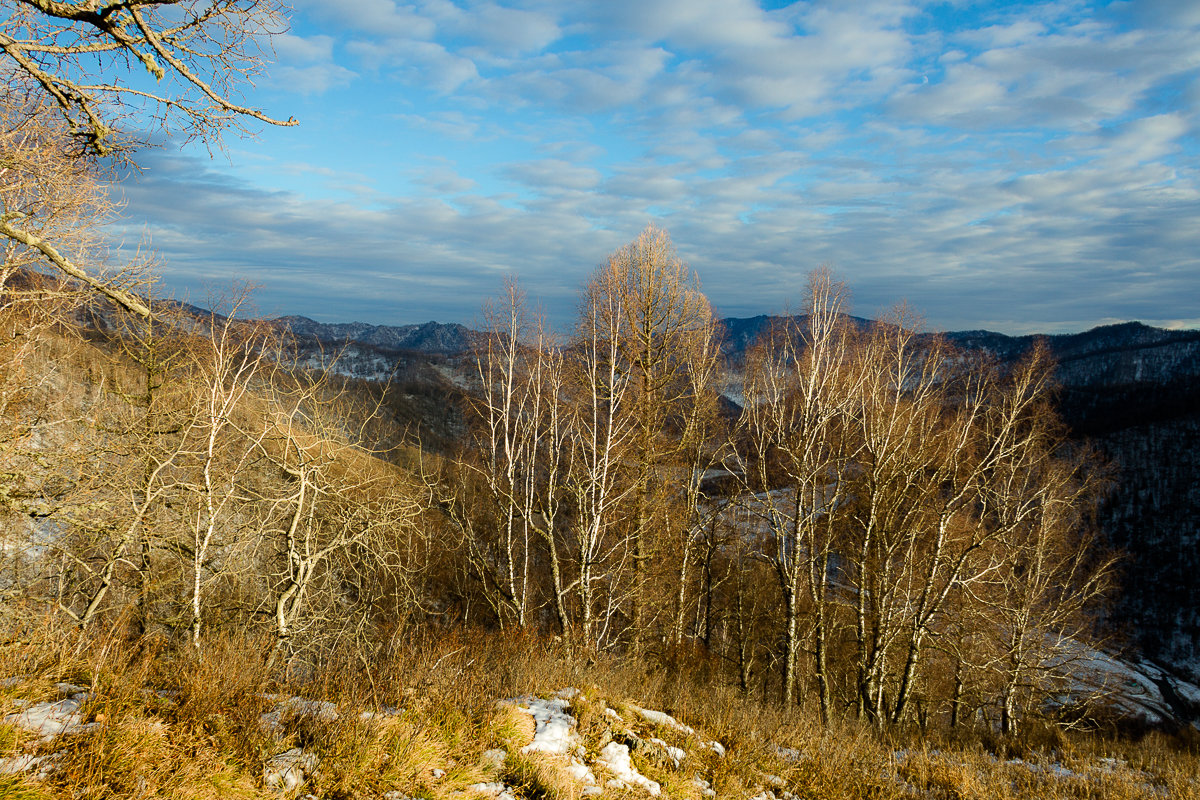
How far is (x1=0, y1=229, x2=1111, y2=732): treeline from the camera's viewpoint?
11.8m

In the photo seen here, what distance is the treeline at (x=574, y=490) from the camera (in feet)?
38.7

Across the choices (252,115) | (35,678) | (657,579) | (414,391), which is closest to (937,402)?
(657,579)

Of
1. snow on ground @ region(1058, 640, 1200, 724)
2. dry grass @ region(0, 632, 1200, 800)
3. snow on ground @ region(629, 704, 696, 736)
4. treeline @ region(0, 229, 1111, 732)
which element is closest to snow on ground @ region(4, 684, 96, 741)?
dry grass @ region(0, 632, 1200, 800)

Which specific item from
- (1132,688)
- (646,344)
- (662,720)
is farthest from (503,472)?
(1132,688)

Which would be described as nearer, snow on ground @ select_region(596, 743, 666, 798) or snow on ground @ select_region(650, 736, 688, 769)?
snow on ground @ select_region(596, 743, 666, 798)

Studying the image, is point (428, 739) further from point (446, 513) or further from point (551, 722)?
point (446, 513)

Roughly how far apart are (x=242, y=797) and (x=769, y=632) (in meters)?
27.7

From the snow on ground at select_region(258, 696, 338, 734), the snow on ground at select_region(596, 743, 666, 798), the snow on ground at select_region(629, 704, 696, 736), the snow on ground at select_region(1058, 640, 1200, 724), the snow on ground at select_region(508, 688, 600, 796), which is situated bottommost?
the snow on ground at select_region(1058, 640, 1200, 724)

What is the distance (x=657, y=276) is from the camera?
18328 mm

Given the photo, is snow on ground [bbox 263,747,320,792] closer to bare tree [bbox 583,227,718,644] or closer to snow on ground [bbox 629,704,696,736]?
snow on ground [bbox 629,704,696,736]

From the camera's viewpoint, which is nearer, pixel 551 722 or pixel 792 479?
pixel 551 722

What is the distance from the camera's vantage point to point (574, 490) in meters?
14.5

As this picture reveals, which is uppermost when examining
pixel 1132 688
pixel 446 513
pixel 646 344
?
pixel 646 344

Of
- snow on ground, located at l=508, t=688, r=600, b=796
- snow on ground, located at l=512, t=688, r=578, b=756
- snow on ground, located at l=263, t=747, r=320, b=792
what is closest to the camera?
snow on ground, located at l=263, t=747, r=320, b=792
